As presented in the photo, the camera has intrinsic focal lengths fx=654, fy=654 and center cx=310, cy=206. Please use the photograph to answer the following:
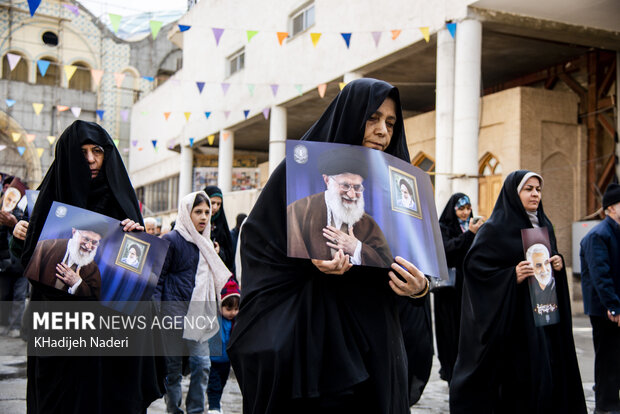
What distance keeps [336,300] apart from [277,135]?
1625 centimetres

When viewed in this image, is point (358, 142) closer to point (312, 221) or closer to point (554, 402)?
point (312, 221)

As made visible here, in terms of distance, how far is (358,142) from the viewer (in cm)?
249

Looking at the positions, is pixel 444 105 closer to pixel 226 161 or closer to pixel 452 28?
pixel 452 28

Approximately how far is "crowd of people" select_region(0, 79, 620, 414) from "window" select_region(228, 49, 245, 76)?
14.7 metres

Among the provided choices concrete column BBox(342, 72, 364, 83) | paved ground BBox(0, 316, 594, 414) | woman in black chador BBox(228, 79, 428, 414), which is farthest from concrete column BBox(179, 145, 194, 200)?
woman in black chador BBox(228, 79, 428, 414)

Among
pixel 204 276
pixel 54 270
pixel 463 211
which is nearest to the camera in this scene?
pixel 54 270

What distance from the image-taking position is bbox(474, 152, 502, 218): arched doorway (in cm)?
1423

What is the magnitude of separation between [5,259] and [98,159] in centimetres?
591

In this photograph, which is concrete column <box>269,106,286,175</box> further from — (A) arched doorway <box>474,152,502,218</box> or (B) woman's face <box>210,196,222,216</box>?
(B) woman's face <box>210,196,222,216</box>

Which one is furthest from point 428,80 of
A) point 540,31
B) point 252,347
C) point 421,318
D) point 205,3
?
point 252,347

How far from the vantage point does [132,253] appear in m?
3.73

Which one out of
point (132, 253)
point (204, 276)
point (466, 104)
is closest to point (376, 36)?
point (466, 104)

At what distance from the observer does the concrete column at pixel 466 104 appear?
11.7m

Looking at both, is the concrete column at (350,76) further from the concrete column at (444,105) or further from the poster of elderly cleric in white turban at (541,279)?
the poster of elderly cleric in white turban at (541,279)
